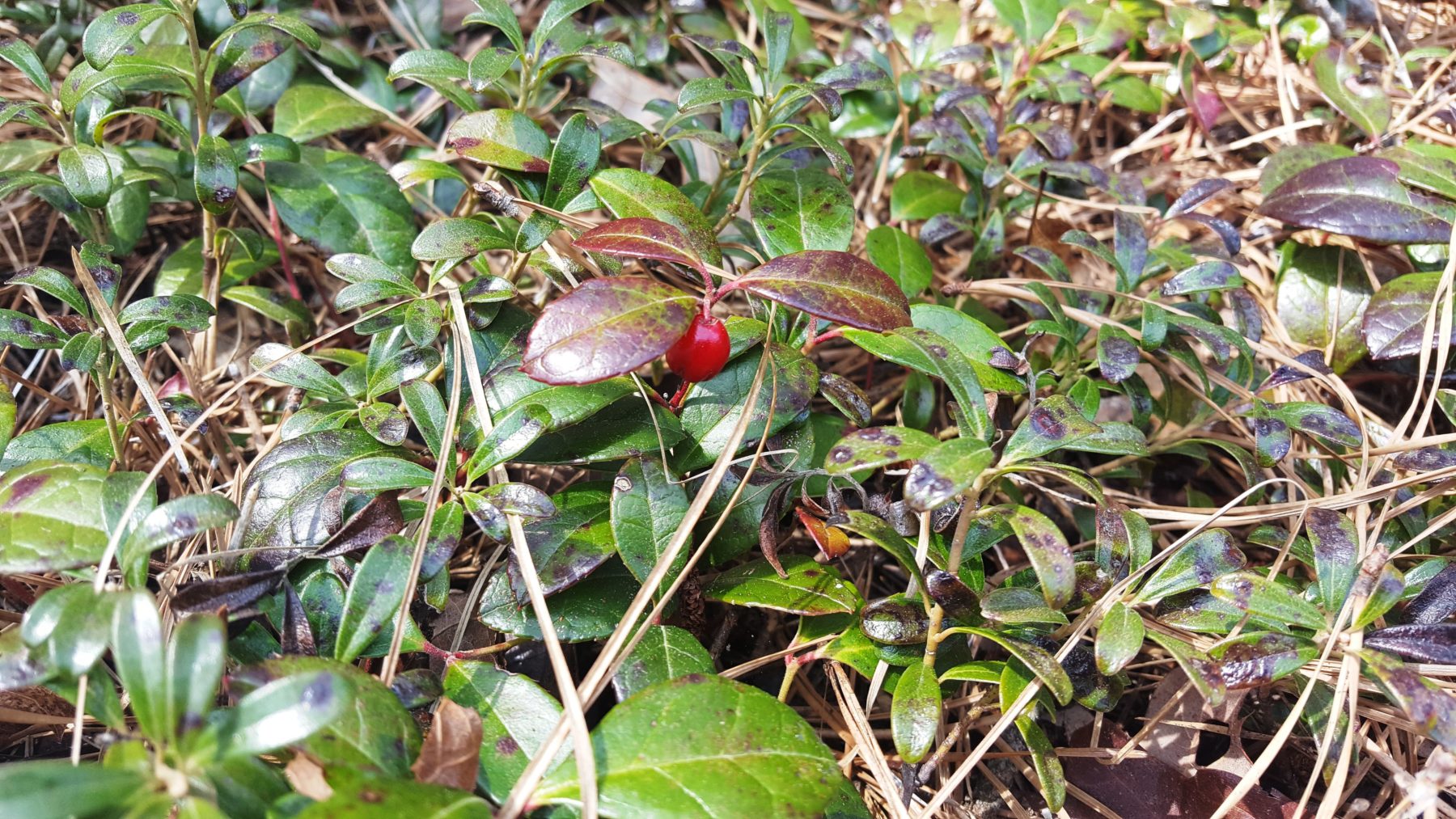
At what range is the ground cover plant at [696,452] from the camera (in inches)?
51.7

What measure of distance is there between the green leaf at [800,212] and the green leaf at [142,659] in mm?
1182

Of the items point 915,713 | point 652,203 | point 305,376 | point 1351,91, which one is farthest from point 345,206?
point 1351,91

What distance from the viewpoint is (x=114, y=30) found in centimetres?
177

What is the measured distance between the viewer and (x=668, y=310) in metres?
1.39

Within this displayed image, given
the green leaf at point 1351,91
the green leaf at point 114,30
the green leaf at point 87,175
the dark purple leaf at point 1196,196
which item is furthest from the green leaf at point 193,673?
the green leaf at point 1351,91

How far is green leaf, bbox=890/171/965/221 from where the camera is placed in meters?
2.39

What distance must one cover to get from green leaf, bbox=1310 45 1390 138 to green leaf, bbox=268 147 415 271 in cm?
239

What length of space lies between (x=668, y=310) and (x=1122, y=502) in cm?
116

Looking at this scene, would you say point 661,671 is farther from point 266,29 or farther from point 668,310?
point 266,29

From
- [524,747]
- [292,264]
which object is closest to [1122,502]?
[524,747]

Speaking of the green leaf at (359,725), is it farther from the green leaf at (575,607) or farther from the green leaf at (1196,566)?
the green leaf at (1196,566)

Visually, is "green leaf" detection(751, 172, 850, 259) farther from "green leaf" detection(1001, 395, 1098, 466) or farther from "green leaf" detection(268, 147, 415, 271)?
"green leaf" detection(268, 147, 415, 271)

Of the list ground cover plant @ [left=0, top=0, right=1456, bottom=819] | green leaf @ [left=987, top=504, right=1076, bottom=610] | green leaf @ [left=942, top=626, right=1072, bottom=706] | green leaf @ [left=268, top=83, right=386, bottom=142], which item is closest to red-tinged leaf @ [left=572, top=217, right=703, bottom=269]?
ground cover plant @ [left=0, top=0, right=1456, bottom=819]

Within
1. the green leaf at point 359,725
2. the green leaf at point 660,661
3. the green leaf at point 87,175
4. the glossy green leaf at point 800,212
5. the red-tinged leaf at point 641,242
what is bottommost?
the green leaf at point 660,661
